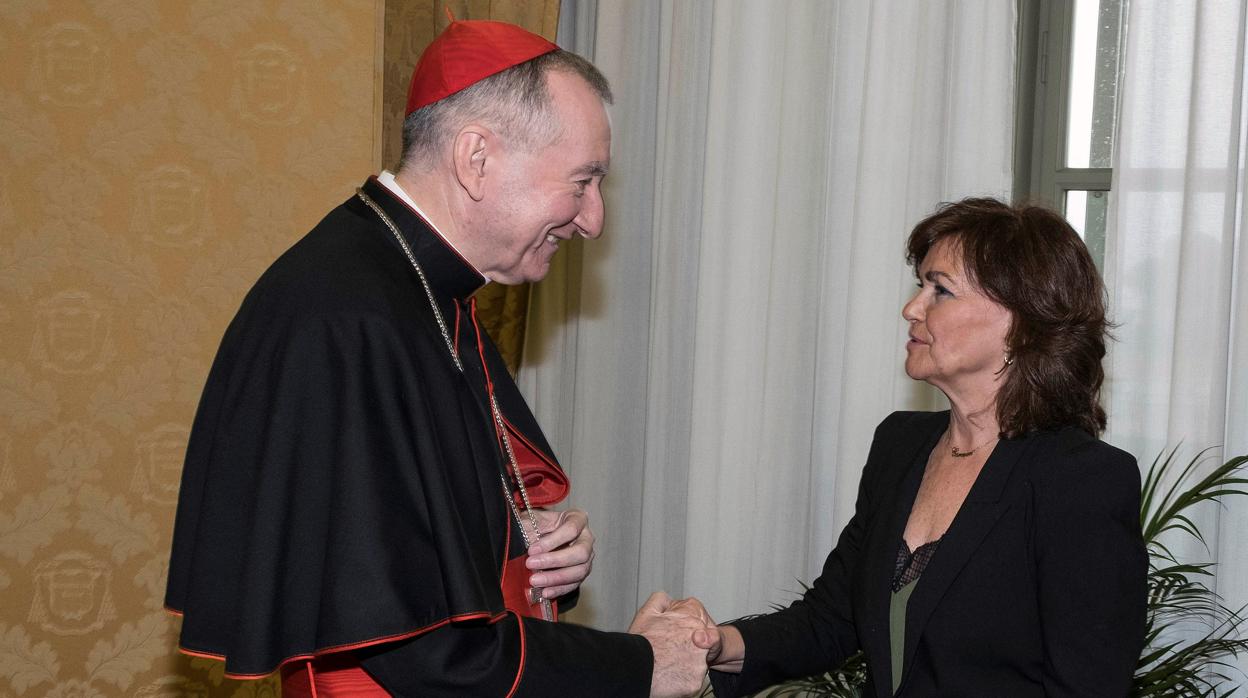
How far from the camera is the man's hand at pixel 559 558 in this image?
2008 mm

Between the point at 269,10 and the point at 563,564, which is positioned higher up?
the point at 269,10

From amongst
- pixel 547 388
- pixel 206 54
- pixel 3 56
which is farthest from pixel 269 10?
pixel 547 388

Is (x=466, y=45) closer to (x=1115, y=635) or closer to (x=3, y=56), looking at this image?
(x=1115, y=635)

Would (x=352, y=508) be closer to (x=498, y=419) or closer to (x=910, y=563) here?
(x=498, y=419)

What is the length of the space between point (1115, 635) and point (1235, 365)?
51.0 inches

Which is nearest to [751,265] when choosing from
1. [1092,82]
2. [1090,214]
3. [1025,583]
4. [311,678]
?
[1090,214]

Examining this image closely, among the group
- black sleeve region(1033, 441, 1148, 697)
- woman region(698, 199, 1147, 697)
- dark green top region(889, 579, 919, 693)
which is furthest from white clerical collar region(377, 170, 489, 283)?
black sleeve region(1033, 441, 1148, 697)

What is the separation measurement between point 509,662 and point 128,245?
6.25ft

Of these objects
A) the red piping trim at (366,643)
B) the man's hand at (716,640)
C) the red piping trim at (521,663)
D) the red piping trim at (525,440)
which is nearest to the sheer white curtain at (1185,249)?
the man's hand at (716,640)

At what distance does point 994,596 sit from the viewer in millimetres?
2047

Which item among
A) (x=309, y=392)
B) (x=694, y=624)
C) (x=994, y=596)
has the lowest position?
(x=694, y=624)

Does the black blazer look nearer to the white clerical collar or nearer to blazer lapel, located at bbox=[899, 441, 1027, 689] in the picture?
blazer lapel, located at bbox=[899, 441, 1027, 689]

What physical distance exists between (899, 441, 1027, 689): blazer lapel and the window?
4.78ft

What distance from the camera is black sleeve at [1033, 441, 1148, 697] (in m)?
1.93
